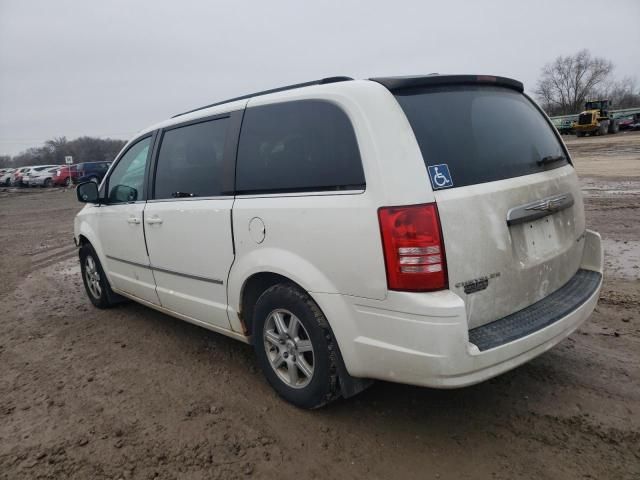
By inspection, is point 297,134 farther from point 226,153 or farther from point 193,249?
point 193,249

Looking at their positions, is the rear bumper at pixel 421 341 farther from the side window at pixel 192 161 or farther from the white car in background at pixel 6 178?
the white car in background at pixel 6 178

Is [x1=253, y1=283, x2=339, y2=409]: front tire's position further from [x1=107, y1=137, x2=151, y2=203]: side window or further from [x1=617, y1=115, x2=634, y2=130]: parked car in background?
[x1=617, y1=115, x2=634, y2=130]: parked car in background

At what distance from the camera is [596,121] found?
128ft

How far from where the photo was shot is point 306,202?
8.66 ft

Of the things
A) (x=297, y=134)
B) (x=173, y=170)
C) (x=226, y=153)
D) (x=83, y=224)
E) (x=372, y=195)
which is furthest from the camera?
(x=83, y=224)

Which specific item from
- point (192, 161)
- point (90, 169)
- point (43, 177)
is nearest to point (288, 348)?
point (192, 161)

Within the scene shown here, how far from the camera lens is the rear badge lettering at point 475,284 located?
7.60 ft

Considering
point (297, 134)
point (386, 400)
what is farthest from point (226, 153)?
point (386, 400)

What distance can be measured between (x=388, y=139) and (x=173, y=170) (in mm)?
2053

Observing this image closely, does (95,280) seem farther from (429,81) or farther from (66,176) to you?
(66,176)

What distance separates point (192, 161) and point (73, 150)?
263 feet

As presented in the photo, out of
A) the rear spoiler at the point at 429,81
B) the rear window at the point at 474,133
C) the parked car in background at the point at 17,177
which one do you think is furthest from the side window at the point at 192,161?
the parked car in background at the point at 17,177

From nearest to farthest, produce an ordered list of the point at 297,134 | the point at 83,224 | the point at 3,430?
the point at 297,134
the point at 3,430
the point at 83,224

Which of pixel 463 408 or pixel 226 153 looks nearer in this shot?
pixel 463 408
